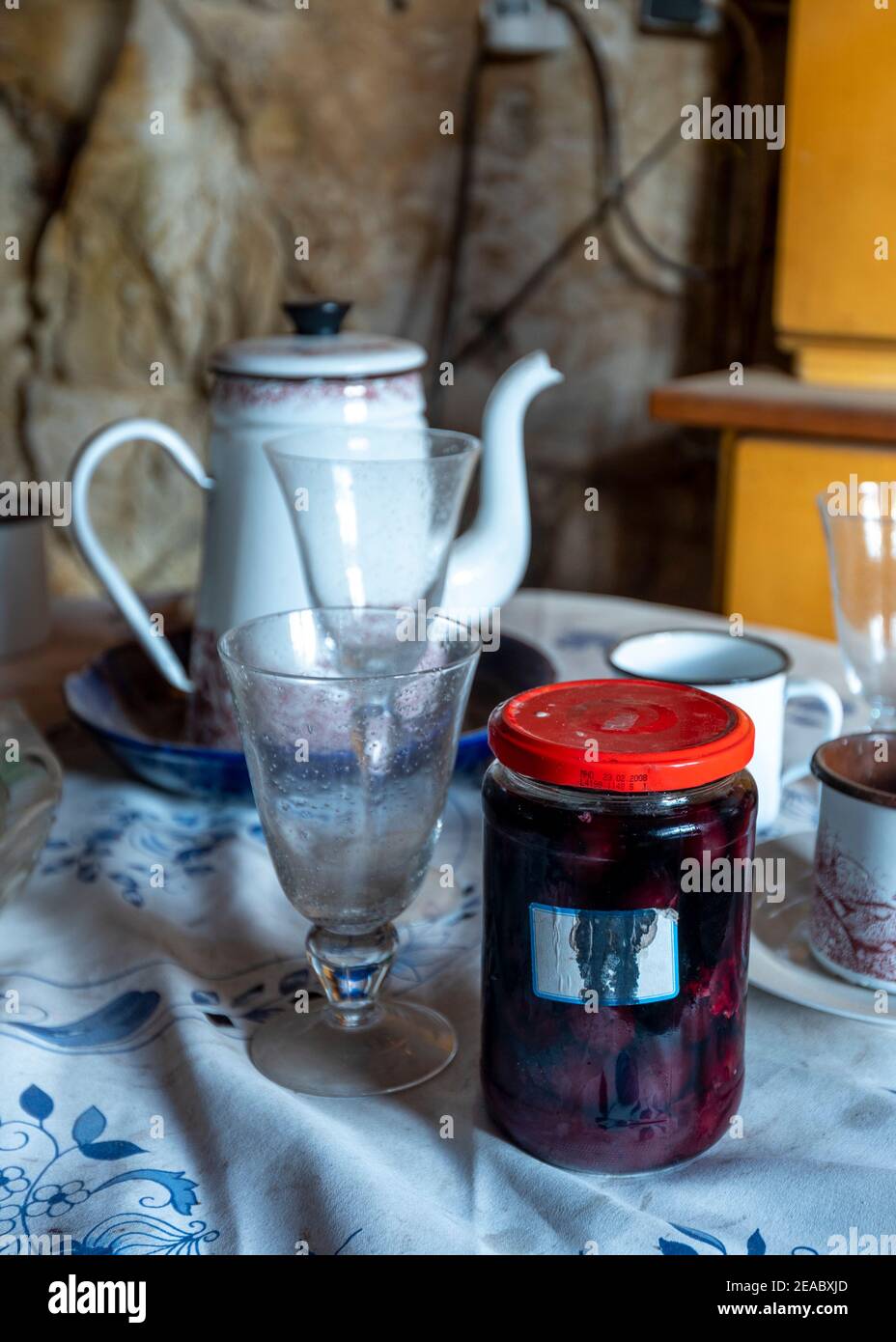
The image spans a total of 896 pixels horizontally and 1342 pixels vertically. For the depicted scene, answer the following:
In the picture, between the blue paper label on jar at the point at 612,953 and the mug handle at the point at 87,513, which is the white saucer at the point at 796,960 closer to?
the blue paper label on jar at the point at 612,953

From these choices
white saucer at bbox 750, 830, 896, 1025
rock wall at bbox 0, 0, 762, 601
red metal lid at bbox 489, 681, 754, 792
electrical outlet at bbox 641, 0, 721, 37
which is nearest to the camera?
red metal lid at bbox 489, 681, 754, 792

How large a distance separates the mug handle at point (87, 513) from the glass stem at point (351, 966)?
271 mm

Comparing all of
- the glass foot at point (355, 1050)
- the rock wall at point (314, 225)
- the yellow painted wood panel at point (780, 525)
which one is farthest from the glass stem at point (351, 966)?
the rock wall at point (314, 225)

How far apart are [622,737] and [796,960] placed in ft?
0.57

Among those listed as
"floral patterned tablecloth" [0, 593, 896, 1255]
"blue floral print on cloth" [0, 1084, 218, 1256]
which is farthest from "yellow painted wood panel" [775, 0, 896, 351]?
"blue floral print on cloth" [0, 1084, 218, 1256]

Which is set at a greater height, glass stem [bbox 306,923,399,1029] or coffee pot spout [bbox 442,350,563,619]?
coffee pot spout [bbox 442,350,563,619]

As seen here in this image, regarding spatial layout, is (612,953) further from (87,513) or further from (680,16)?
(680,16)

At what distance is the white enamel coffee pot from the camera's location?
2.22 feet

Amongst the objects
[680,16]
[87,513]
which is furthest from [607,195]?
[87,513]

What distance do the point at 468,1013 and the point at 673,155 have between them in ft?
4.82

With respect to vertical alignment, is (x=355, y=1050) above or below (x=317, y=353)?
below

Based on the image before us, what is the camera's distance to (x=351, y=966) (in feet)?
1.54

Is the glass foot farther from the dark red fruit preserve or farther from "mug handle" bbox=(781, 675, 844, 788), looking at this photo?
"mug handle" bbox=(781, 675, 844, 788)

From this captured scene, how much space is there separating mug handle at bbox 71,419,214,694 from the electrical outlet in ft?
4.04
